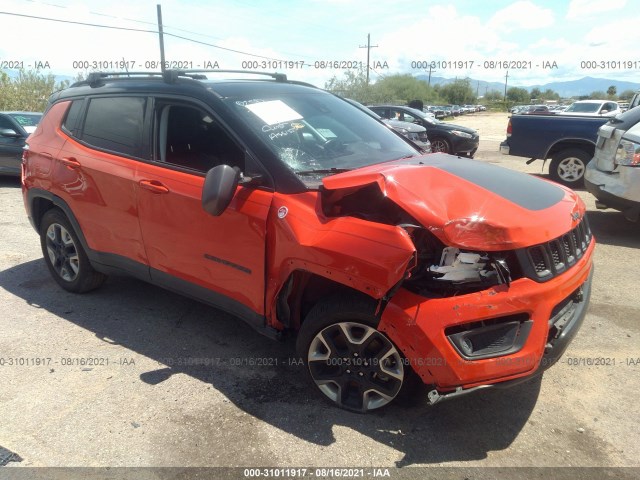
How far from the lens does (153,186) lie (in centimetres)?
341

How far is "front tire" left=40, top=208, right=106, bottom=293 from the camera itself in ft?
14.2

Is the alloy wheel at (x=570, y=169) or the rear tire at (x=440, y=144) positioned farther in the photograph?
the rear tire at (x=440, y=144)

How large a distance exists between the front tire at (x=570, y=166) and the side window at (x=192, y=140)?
26.4 feet

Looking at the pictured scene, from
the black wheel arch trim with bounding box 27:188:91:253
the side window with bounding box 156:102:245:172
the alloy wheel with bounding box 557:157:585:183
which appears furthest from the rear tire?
the side window with bounding box 156:102:245:172

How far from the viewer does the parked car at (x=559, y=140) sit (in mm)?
9070

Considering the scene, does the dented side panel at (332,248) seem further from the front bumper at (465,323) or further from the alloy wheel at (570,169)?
the alloy wheel at (570,169)

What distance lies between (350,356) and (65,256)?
3021 millimetres

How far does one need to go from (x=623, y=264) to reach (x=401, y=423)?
3.78 meters

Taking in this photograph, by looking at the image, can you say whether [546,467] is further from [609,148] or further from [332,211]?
[609,148]

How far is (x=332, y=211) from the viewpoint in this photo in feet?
8.95

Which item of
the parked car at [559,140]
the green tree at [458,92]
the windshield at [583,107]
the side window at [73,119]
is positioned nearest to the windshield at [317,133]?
the side window at [73,119]

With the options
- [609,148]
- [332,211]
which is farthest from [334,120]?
[609,148]

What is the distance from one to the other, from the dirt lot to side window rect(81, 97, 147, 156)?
140 cm

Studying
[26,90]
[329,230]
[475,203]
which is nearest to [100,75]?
[329,230]
